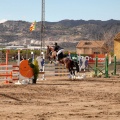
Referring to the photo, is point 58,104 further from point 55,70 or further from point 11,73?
point 55,70

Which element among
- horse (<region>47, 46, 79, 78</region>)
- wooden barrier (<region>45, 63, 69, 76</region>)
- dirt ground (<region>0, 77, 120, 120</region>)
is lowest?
dirt ground (<region>0, 77, 120, 120</region>)

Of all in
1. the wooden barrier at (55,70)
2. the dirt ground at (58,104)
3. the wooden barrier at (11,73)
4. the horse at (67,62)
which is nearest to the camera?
the dirt ground at (58,104)

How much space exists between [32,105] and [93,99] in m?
2.81

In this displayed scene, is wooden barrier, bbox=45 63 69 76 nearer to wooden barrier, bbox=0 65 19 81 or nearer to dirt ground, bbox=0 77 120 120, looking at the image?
wooden barrier, bbox=0 65 19 81

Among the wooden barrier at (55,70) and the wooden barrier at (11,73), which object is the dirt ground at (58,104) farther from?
the wooden barrier at (55,70)

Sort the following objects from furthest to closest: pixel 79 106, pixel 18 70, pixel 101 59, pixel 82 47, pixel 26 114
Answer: pixel 82 47 < pixel 101 59 < pixel 18 70 < pixel 79 106 < pixel 26 114

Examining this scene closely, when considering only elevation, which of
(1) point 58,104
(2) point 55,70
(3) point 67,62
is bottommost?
(1) point 58,104

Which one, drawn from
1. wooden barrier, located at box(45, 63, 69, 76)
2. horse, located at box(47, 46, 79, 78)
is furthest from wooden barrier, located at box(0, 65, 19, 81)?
wooden barrier, located at box(45, 63, 69, 76)

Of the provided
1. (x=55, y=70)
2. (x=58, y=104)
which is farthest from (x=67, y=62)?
(x=58, y=104)

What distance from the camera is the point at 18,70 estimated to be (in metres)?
23.2

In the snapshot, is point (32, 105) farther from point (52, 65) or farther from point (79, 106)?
point (52, 65)

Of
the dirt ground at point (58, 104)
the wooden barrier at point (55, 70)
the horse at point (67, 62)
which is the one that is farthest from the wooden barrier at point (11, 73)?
the wooden barrier at point (55, 70)

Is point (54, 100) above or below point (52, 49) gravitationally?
below

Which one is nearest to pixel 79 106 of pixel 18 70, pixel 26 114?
pixel 26 114
